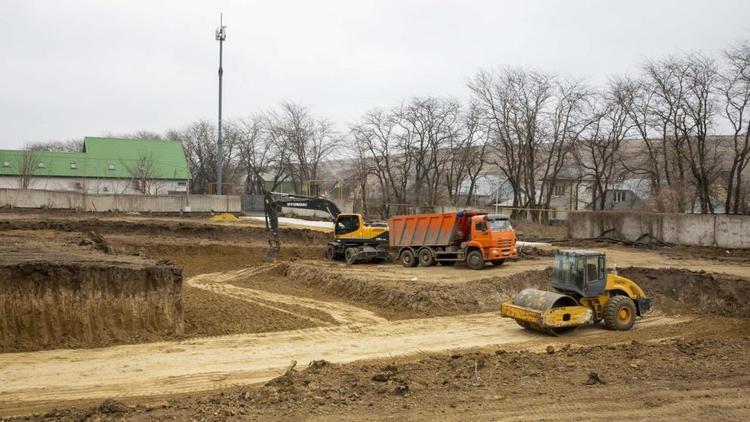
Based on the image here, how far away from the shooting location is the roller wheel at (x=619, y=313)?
14266 mm

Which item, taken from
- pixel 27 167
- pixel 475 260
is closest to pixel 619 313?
pixel 475 260

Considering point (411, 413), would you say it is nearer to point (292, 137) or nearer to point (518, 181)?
point (518, 181)

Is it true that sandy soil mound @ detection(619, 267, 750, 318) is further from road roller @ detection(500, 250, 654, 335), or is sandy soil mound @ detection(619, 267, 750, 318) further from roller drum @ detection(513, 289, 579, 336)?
roller drum @ detection(513, 289, 579, 336)

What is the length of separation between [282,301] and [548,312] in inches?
320

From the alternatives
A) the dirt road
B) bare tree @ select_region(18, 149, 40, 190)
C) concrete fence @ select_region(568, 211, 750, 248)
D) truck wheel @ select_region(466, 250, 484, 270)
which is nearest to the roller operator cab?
truck wheel @ select_region(466, 250, 484, 270)

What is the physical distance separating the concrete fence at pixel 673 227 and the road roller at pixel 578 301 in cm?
1515

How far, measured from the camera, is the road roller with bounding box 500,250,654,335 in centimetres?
1377

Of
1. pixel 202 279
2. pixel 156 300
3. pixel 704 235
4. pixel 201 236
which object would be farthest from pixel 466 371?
pixel 201 236

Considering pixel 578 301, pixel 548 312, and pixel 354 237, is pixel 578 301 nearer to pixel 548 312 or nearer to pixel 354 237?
pixel 548 312

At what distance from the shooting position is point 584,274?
14.1 metres

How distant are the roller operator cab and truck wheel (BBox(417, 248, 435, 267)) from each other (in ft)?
8.01

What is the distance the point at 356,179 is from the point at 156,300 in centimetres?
4224

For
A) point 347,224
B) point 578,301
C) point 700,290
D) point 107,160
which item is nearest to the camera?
point 578,301

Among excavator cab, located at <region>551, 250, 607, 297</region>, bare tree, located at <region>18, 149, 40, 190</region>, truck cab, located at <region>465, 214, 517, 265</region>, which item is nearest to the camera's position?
excavator cab, located at <region>551, 250, 607, 297</region>
